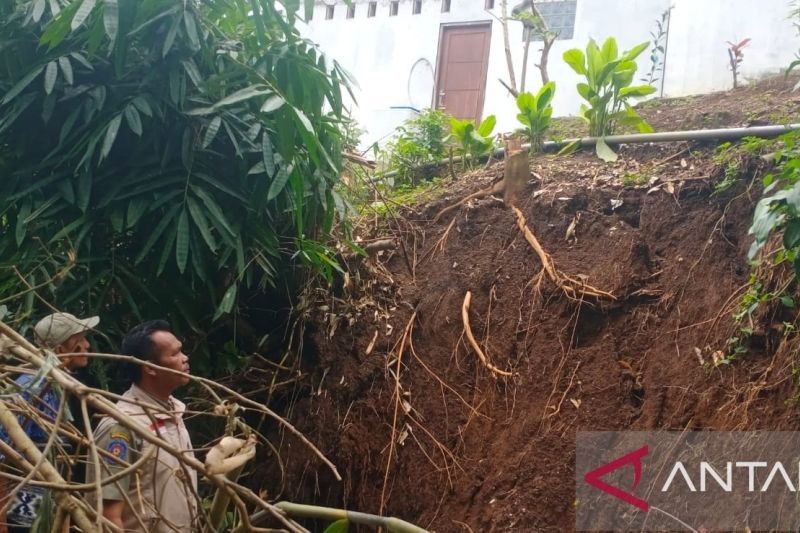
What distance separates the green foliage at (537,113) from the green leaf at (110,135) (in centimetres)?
261

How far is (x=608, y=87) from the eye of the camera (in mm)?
5398

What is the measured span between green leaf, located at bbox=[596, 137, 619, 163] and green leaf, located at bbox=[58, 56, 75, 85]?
2969 mm

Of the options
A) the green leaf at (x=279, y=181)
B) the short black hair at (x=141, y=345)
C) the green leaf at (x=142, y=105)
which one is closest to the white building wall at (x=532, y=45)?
the green leaf at (x=279, y=181)

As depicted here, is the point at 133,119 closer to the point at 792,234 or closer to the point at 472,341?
the point at 472,341

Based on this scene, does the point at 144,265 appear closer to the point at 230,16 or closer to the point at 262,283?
the point at 262,283

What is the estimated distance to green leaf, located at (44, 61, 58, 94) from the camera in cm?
394

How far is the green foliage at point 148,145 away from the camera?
13.4 ft

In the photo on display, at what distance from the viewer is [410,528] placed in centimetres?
161

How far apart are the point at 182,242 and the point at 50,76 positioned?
3.08 feet

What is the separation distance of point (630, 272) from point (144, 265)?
8.07 feet

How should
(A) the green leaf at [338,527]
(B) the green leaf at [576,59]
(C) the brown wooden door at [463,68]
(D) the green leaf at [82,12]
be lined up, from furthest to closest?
(C) the brown wooden door at [463,68]
(B) the green leaf at [576,59]
(D) the green leaf at [82,12]
(A) the green leaf at [338,527]

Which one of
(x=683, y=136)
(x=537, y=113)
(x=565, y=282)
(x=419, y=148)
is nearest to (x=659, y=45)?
(x=537, y=113)

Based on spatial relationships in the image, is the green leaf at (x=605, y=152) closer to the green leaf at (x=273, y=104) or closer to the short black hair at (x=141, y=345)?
the green leaf at (x=273, y=104)

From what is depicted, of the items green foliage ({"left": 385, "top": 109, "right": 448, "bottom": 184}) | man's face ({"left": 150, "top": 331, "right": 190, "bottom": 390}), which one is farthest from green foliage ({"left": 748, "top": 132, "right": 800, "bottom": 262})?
green foliage ({"left": 385, "top": 109, "right": 448, "bottom": 184})
